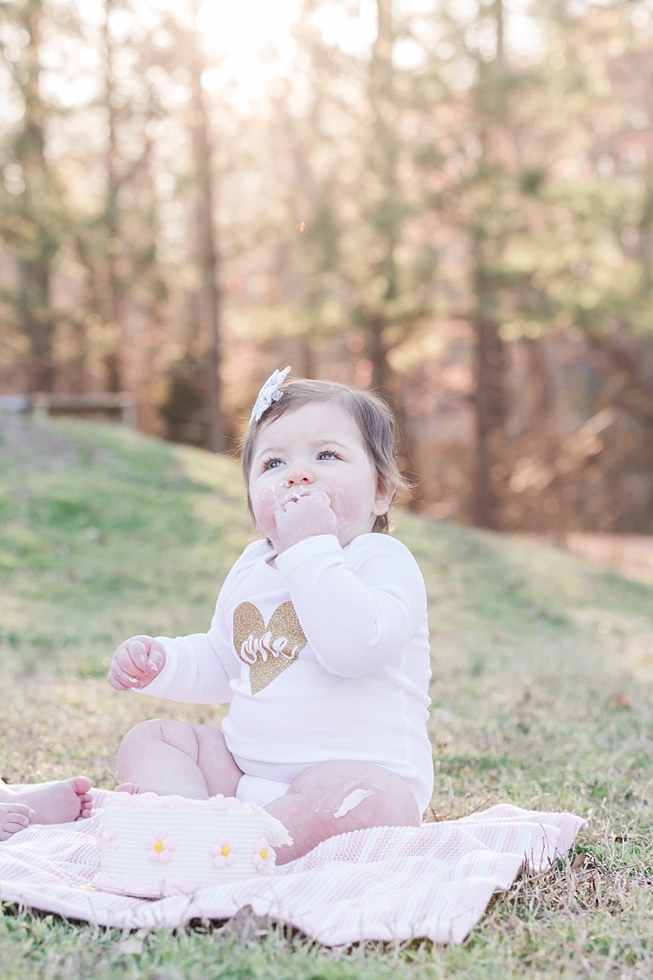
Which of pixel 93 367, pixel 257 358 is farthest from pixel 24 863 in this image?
pixel 93 367

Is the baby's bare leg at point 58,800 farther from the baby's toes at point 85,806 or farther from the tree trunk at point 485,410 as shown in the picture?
the tree trunk at point 485,410

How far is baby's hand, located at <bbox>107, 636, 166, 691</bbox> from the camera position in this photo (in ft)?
6.76

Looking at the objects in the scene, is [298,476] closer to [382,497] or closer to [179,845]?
Result: [382,497]

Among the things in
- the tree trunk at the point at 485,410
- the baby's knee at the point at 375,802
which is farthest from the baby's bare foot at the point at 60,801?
the tree trunk at the point at 485,410

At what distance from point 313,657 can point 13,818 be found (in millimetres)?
746

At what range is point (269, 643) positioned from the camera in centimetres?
Result: 197

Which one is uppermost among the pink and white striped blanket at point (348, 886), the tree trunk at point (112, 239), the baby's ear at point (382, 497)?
the tree trunk at point (112, 239)

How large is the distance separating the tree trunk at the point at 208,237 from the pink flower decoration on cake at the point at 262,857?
38.3 feet

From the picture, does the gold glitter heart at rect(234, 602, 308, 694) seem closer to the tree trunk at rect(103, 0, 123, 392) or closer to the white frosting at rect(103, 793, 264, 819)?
the white frosting at rect(103, 793, 264, 819)

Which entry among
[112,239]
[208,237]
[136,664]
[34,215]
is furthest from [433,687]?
[112,239]

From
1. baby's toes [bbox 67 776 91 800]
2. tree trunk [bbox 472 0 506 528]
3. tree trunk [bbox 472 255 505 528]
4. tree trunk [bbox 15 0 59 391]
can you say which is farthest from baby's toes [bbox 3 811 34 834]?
tree trunk [bbox 15 0 59 391]

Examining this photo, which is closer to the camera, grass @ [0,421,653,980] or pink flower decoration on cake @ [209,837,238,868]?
grass @ [0,421,653,980]

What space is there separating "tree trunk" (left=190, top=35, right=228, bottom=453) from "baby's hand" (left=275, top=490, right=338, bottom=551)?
1132 centimetres

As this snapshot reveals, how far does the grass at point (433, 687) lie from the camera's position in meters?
1.45
